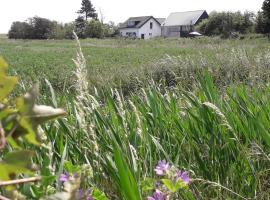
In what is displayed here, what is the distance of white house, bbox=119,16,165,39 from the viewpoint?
72.7 meters

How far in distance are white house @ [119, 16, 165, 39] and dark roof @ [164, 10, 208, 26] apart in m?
2.10

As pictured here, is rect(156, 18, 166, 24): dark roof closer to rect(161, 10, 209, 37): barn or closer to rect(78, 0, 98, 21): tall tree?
rect(161, 10, 209, 37): barn

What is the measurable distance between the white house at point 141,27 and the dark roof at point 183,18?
6.90 ft

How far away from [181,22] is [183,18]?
1.26 meters

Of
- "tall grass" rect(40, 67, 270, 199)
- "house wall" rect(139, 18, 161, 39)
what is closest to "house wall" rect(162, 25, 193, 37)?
"house wall" rect(139, 18, 161, 39)

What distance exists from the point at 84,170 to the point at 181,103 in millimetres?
1890

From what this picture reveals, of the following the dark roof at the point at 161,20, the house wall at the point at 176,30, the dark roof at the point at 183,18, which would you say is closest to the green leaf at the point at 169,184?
the house wall at the point at 176,30

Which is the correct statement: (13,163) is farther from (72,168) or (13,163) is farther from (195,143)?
(195,143)

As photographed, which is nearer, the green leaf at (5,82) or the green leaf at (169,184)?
the green leaf at (5,82)

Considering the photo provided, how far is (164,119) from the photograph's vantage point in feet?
6.19

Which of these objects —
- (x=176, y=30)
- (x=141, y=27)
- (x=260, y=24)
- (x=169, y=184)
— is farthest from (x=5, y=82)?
(x=176, y=30)

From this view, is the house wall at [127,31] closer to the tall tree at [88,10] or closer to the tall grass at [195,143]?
the tall tree at [88,10]

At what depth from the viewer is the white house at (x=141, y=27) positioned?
72675 mm

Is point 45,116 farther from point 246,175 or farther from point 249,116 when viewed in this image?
point 249,116
